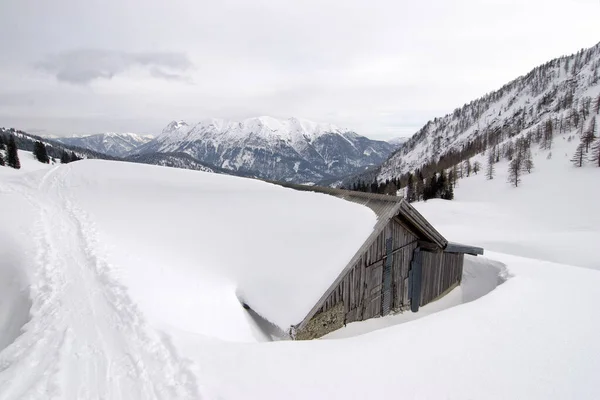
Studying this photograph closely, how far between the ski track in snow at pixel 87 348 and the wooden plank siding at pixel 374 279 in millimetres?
5355

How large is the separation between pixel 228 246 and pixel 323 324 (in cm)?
437

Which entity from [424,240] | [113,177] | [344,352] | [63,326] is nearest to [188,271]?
[63,326]

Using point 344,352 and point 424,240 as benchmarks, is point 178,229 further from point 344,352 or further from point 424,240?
point 424,240

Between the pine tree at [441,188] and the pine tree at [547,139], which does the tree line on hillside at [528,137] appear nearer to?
the pine tree at [547,139]

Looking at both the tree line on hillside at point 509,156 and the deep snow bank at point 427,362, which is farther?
the tree line on hillside at point 509,156

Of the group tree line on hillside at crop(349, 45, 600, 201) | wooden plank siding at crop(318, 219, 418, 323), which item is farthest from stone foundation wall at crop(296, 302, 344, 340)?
tree line on hillside at crop(349, 45, 600, 201)

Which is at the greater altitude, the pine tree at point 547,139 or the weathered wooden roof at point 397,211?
the pine tree at point 547,139

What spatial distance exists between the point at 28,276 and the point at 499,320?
13.3 metres

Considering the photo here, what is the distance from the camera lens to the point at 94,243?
11.0 m

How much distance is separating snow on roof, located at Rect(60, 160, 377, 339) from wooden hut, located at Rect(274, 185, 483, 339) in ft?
2.05

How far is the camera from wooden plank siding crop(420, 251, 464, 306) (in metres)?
14.4

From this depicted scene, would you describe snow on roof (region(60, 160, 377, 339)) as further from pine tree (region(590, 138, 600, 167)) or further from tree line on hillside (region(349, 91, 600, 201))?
pine tree (region(590, 138, 600, 167))

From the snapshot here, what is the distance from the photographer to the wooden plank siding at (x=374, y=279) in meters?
10.5

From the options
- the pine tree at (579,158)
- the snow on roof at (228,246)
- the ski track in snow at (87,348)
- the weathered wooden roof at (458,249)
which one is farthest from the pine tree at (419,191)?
the ski track in snow at (87,348)
